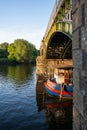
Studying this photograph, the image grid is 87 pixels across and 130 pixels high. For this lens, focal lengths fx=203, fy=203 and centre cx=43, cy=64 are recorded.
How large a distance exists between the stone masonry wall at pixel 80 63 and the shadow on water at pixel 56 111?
37.3 feet

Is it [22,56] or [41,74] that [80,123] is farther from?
[22,56]

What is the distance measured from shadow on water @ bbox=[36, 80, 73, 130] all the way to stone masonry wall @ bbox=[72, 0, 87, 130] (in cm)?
1136

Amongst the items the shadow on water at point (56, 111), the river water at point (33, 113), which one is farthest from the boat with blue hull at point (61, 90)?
the river water at point (33, 113)

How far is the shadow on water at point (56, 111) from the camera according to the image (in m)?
17.7

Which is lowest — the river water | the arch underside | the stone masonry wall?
the river water

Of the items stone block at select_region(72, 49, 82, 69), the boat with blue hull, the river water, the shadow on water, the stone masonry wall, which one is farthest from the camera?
the boat with blue hull

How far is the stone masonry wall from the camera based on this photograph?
18.7 ft

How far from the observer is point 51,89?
2867 cm

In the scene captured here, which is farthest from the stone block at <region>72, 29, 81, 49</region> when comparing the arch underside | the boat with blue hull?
the arch underside

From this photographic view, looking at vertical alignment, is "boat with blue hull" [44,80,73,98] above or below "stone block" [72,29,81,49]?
below

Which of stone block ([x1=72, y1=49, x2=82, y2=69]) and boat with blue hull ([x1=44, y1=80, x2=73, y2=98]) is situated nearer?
stone block ([x1=72, y1=49, x2=82, y2=69])

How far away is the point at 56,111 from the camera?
22.1m

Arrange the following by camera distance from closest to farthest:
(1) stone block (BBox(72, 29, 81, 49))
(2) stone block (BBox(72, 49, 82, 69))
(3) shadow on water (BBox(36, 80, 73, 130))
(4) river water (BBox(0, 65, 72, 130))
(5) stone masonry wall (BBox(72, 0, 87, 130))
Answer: (5) stone masonry wall (BBox(72, 0, 87, 130)) → (2) stone block (BBox(72, 49, 82, 69)) → (1) stone block (BBox(72, 29, 81, 49)) → (4) river water (BBox(0, 65, 72, 130)) → (3) shadow on water (BBox(36, 80, 73, 130))

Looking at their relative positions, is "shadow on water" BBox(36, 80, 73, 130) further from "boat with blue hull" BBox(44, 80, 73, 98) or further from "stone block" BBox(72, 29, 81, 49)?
"stone block" BBox(72, 29, 81, 49)
